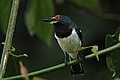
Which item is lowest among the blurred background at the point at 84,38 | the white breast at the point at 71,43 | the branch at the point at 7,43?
the blurred background at the point at 84,38

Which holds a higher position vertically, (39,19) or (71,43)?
(39,19)

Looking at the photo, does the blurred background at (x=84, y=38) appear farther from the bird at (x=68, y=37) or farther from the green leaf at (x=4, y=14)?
the green leaf at (x=4, y=14)

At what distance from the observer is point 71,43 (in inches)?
89.4

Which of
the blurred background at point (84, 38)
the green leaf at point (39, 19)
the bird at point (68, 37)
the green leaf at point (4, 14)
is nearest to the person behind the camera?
the green leaf at point (4, 14)

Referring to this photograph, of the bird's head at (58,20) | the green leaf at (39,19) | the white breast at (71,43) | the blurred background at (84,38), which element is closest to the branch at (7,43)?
the bird's head at (58,20)

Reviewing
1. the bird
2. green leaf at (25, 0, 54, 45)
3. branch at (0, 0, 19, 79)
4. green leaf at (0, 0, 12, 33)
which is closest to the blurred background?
the bird

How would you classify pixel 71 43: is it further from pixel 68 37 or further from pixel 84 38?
pixel 84 38

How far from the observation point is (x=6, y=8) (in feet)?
6.11

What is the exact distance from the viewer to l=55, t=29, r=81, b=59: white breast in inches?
87.4

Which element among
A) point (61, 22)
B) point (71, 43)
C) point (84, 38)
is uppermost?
point (61, 22)

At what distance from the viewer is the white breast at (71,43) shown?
222 cm

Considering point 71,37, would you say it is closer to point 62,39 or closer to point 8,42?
point 62,39

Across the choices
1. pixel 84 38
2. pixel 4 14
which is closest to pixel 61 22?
pixel 4 14

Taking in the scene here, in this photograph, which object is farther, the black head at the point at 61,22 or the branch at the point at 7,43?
the black head at the point at 61,22
